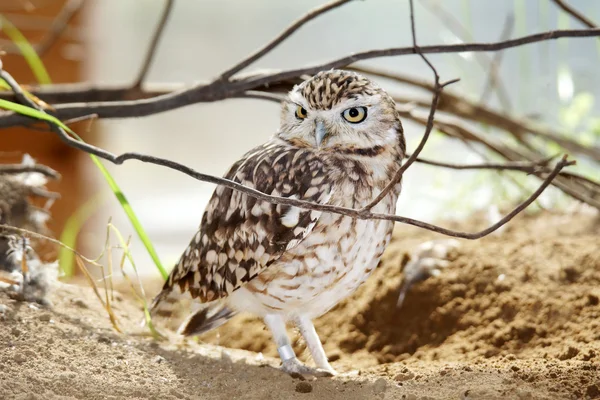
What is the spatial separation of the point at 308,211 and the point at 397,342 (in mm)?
792

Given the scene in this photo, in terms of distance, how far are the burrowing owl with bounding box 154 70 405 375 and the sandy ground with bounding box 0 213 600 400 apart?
24cm

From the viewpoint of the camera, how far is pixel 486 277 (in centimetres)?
233

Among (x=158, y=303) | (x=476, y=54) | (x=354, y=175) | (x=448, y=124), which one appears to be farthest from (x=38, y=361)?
(x=476, y=54)

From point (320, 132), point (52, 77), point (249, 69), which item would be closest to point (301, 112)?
point (320, 132)

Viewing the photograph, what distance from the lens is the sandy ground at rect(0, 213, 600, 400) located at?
153 cm

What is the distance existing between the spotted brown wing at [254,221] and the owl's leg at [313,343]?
0.90 ft

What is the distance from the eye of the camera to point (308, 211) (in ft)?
5.62

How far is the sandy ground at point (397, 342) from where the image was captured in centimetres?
153

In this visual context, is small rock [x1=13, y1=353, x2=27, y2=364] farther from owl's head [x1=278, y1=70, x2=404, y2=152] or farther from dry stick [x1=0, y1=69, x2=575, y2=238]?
owl's head [x1=278, y1=70, x2=404, y2=152]

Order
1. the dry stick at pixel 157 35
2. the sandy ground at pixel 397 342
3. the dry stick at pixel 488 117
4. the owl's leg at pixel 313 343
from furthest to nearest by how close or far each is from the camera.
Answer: the dry stick at pixel 488 117 → the dry stick at pixel 157 35 → the owl's leg at pixel 313 343 → the sandy ground at pixel 397 342

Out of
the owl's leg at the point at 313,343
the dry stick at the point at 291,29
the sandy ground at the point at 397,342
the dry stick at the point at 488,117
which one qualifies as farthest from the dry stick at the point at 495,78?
the owl's leg at the point at 313,343

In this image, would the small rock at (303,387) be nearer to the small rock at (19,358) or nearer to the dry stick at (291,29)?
the small rock at (19,358)

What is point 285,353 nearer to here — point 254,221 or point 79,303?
point 254,221

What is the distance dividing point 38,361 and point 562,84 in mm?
2994
